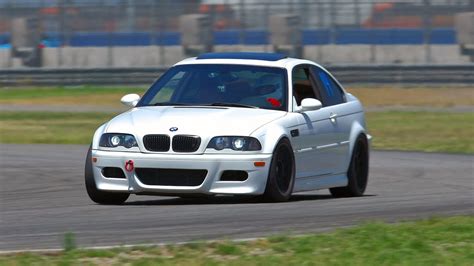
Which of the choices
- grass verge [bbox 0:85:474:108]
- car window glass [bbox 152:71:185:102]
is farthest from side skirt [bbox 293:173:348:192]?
grass verge [bbox 0:85:474:108]

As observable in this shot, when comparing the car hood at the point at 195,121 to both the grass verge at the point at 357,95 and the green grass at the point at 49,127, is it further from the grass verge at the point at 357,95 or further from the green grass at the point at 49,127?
the grass verge at the point at 357,95

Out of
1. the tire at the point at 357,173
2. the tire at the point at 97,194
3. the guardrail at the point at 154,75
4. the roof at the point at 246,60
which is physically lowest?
the guardrail at the point at 154,75

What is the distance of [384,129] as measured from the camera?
84.9 ft

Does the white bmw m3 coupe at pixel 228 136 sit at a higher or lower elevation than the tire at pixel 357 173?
higher

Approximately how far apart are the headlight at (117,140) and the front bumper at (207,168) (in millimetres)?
88

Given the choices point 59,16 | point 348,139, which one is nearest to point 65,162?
point 348,139

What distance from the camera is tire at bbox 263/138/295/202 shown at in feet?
35.9

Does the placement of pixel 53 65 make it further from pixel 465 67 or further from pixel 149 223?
pixel 149 223

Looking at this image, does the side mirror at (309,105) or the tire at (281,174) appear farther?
the side mirror at (309,105)

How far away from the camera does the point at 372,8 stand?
128 ft

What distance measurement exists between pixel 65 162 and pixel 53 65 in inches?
971

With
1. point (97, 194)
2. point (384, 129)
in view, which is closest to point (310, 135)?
point (97, 194)

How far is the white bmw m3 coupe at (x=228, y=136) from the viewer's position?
10797 mm

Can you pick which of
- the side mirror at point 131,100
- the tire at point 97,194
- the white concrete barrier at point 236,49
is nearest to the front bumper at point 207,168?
the tire at point 97,194
